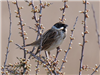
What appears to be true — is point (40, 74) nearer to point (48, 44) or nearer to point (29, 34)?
point (29, 34)

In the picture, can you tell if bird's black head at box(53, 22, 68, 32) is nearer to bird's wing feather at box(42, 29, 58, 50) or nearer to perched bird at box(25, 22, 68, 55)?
perched bird at box(25, 22, 68, 55)

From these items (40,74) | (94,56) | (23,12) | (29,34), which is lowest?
(40,74)

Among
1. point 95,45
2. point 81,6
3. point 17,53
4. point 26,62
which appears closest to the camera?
point 26,62

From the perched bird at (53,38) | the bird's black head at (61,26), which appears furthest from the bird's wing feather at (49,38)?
the bird's black head at (61,26)

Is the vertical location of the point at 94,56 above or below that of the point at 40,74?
above

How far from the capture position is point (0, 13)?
789 cm

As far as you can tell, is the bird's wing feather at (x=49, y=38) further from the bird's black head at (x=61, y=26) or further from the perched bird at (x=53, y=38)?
the bird's black head at (x=61, y=26)

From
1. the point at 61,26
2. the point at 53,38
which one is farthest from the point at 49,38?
the point at 61,26

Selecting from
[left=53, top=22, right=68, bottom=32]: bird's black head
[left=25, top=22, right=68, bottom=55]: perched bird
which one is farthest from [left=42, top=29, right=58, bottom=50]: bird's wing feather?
[left=53, top=22, right=68, bottom=32]: bird's black head

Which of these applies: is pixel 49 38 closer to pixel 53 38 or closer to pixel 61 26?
pixel 53 38

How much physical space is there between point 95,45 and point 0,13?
3662 millimetres

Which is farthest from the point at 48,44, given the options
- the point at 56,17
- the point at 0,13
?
the point at 0,13

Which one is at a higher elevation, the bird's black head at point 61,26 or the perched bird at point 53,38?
the bird's black head at point 61,26

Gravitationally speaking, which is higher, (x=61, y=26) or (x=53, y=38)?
(x=61, y=26)
